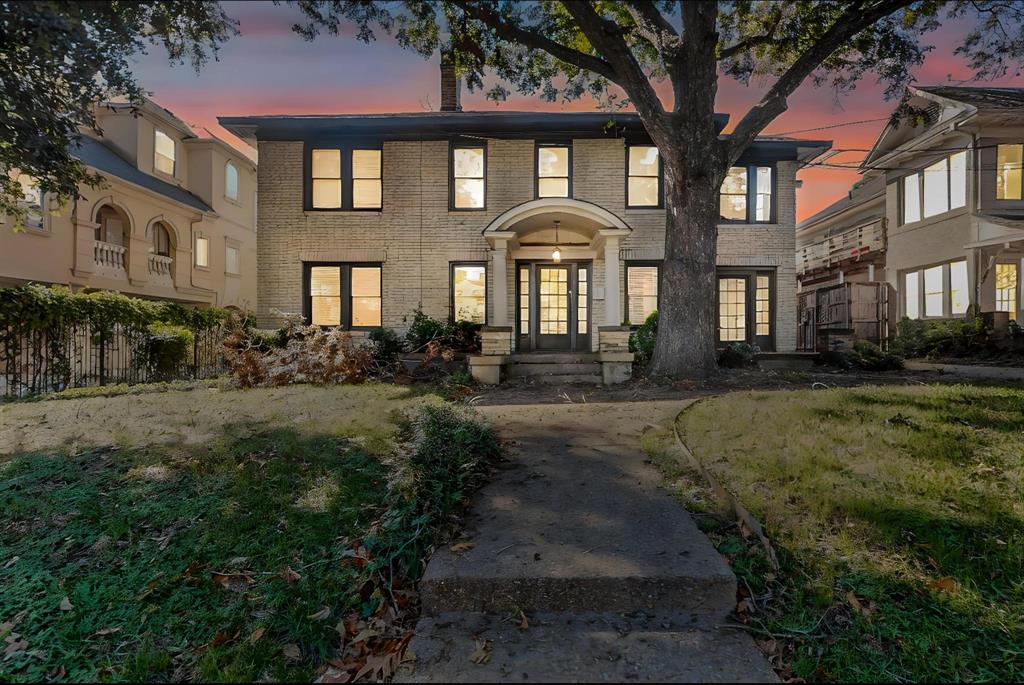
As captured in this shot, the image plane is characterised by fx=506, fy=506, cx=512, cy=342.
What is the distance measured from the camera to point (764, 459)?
163 inches

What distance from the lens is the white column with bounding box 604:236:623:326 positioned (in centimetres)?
1128

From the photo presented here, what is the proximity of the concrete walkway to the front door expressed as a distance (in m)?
9.90

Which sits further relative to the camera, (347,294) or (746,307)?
(746,307)

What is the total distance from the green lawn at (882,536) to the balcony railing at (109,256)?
1783 centimetres

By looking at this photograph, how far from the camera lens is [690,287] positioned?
28.3 feet

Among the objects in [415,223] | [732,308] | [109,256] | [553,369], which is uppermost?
[415,223]

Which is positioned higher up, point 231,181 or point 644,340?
point 231,181

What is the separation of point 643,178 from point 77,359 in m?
13.1

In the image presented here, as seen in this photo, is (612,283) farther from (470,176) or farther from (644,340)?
(470,176)

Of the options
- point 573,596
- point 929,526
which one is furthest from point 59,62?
point 929,526

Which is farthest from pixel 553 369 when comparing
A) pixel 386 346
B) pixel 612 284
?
pixel 386 346

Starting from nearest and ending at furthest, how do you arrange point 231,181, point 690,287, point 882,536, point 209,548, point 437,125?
point 882,536 < point 209,548 < point 690,287 < point 437,125 < point 231,181

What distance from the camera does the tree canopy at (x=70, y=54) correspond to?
239 centimetres

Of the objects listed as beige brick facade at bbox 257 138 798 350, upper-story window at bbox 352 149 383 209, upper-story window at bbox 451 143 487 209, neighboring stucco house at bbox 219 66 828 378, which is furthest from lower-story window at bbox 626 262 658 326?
upper-story window at bbox 352 149 383 209
